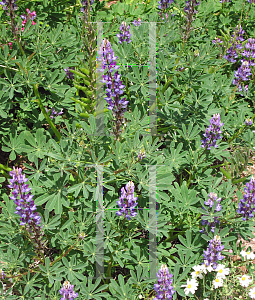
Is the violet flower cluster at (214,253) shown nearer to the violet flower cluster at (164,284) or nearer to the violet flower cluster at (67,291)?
the violet flower cluster at (164,284)

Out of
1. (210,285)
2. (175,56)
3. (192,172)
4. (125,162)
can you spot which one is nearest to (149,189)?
(125,162)

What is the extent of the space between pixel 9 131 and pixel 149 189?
1306mm

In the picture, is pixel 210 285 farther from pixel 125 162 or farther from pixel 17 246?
pixel 17 246

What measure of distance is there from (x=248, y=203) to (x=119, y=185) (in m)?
0.90

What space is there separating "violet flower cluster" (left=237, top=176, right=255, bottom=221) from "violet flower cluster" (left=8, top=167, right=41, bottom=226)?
136cm

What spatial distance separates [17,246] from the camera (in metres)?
2.27

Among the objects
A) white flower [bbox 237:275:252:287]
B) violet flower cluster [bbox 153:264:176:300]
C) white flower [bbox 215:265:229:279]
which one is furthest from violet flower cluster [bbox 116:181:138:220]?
white flower [bbox 237:275:252:287]

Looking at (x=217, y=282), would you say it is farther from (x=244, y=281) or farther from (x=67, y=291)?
(x=67, y=291)

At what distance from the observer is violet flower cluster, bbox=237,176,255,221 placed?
6.91 feet

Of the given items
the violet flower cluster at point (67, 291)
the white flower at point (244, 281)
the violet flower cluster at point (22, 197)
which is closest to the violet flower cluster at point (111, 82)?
the violet flower cluster at point (22, 197)

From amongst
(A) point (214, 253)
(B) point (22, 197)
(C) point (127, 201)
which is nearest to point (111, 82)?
(C) point (127, 201)

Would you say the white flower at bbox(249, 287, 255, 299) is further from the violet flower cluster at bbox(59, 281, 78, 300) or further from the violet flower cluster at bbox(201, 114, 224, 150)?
the violet flower cluster at bbox(59, 281, 78, 300)

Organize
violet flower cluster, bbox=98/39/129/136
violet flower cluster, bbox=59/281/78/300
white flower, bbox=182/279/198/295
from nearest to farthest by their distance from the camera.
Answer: violet flower cluster, bbox=59/281/78/300 < violet flower cluster, bbox=98/39/129/136 < white flower, bbox=182/279/198/295

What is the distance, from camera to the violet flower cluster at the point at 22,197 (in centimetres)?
172
